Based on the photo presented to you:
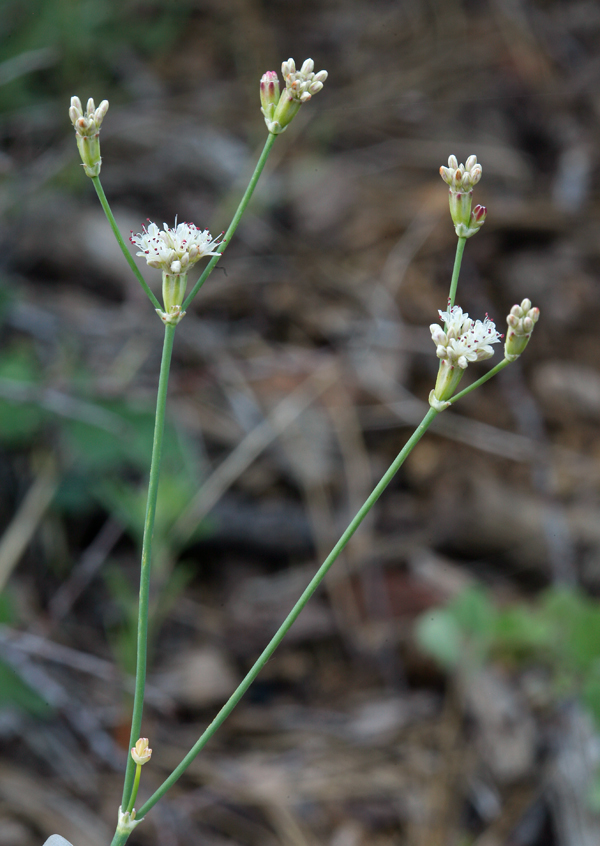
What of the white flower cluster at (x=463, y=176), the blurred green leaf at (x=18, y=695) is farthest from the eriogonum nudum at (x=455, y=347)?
the blurred green leaf at (x=18, y=695)

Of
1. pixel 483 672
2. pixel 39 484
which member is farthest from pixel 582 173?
pixel 39 484

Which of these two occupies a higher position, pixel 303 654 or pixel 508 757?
pixel 303 654

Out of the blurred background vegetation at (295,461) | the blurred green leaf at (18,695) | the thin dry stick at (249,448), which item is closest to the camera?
the blurred green leaf at (18,695)

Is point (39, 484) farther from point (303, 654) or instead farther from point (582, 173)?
point (582, 173)

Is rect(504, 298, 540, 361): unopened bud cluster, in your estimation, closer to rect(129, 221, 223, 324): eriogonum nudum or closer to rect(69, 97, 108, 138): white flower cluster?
rect(129, 221, 223, 324): eriogonum nudum

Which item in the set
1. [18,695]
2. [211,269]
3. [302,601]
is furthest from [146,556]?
[18,695]

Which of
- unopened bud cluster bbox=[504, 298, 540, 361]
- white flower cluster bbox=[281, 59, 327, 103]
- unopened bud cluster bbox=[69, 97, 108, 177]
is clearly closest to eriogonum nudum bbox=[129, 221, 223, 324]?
unopened bud cluster bbox=[69, 97, 108, 177]

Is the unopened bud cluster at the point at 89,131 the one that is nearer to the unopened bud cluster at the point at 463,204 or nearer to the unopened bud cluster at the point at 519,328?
the unopened bud cluster at the point at 463,204

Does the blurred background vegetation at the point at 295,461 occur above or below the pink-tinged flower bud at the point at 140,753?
above
